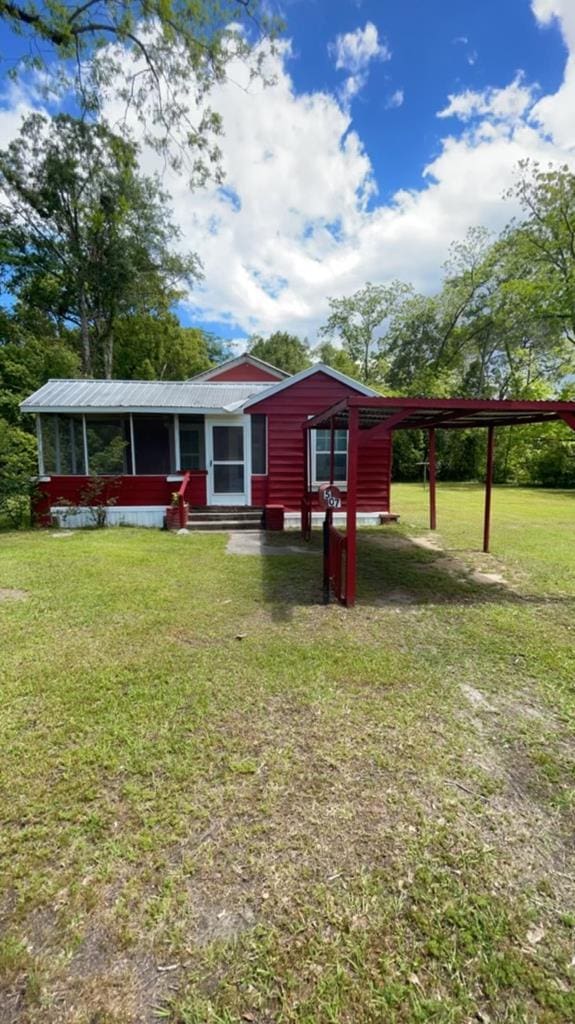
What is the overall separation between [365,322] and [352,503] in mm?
33732

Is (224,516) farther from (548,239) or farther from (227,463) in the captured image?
(548,239)

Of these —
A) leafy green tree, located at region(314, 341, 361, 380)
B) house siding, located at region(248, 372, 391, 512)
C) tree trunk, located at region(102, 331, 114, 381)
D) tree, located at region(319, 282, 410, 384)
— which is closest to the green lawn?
house siding, located at region(248, 372, 391, 512)

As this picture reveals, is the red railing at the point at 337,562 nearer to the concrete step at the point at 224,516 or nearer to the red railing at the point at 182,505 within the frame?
the concrete step at the point at 224,516

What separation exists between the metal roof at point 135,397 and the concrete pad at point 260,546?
9.25 feet

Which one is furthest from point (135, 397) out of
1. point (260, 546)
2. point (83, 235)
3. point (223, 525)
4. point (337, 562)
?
point (83, 235)

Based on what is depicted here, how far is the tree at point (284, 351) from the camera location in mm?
36438

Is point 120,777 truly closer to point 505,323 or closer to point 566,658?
point 566,658

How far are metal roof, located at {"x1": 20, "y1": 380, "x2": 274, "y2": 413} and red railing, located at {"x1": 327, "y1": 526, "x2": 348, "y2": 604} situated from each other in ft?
16.9

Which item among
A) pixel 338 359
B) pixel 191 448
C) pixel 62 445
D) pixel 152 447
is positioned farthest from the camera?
pixel 338 359

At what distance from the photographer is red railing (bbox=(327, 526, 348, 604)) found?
5242 mm

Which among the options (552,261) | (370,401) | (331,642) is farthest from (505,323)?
(331,642)

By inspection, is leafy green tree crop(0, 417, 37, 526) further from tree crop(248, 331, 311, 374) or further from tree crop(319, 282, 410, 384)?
tree crop(319, 282, 410, 384)

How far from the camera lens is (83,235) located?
20.9 m

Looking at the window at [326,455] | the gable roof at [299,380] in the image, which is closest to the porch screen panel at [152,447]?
the gable roof at [299,380]
